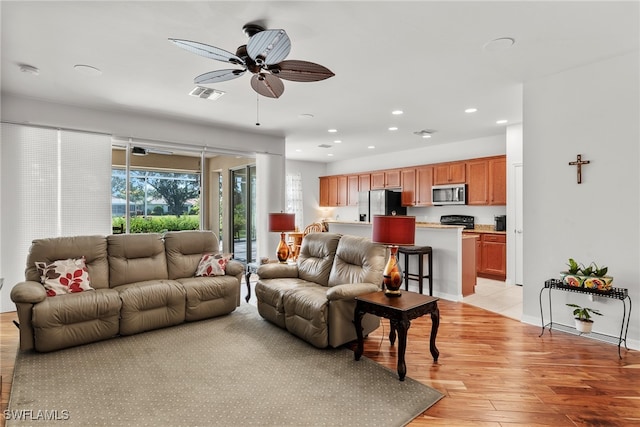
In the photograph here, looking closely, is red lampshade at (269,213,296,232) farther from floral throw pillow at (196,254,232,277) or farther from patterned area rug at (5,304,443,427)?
patterned area rug at (5,304,443,427)

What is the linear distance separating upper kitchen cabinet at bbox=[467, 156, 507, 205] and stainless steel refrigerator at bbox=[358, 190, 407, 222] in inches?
62.8

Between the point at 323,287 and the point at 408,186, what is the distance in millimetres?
4480

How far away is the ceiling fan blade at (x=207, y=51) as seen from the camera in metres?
2.17

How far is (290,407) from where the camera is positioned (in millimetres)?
2121

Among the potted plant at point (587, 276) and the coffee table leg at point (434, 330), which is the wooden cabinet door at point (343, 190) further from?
the coffee table leg at point (434, 330)

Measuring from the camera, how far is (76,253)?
137 inches

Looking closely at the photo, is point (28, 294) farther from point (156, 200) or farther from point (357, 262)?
point (357, 262)

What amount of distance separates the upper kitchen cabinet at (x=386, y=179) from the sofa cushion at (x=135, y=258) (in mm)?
5180

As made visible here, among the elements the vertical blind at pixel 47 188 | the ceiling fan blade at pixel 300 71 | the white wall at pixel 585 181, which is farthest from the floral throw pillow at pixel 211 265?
the white wall at pixel 585 181

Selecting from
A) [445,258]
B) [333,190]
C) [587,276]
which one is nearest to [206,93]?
[445,258]

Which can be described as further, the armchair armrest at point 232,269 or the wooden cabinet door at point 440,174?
the wooden cabinet door at point 440,174

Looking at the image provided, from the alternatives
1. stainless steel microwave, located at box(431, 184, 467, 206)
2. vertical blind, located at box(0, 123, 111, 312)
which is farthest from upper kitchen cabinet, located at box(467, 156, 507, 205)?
vertical blind, located at box(0, 123, 111, 312)

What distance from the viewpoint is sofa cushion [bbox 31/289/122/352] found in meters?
2.86

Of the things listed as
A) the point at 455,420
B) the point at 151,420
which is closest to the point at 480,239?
the point at 455,420
